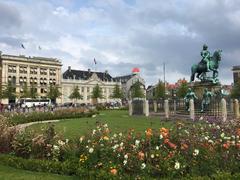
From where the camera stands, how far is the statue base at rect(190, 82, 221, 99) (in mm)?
30344

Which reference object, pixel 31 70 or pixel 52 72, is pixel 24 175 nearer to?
pixel 31 70

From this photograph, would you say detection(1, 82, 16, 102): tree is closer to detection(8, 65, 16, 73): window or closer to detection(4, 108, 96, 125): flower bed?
detection(8, 65, 16, 73): window

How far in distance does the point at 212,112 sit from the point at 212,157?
20491mm

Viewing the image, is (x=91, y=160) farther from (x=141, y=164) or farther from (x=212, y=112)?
(x=212, y=112)

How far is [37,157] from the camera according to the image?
992 cm

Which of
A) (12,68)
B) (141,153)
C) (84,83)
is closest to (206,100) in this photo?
(141,153)

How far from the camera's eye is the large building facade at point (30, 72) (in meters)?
109

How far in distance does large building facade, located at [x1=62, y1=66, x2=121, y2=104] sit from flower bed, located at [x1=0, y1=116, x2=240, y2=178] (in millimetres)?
113484

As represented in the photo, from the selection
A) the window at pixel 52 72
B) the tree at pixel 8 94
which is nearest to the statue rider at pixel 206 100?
the tree at pixel 8 94

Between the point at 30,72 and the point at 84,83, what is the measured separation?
76.1 ft

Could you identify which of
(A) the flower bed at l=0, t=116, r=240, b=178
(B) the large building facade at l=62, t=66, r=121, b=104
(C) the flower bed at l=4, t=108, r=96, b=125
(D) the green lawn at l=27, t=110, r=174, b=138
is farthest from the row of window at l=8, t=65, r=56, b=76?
(A) the flower bed at l=0, t=116, r=240, b=178

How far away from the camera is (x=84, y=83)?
130 meters

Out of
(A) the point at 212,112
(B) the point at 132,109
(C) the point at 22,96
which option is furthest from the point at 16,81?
(A) the point at 212,112

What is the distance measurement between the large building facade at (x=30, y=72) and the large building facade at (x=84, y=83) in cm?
409
